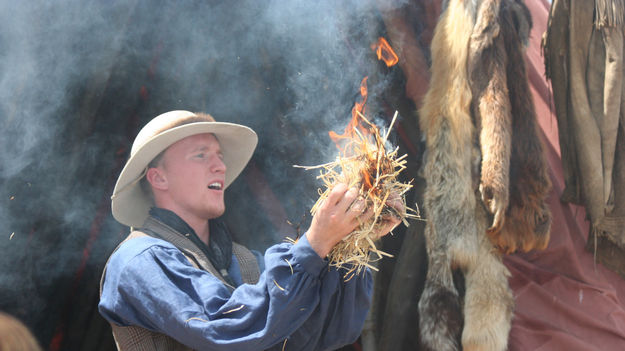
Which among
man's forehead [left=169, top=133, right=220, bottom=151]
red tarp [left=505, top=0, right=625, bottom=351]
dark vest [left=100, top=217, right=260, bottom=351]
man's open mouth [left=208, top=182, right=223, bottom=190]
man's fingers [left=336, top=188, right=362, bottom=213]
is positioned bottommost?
red tarp [left=505, top=0, right=625, bottom=351]

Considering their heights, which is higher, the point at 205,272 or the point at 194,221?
the point at 205,272

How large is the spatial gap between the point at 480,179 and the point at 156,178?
1.41 metres

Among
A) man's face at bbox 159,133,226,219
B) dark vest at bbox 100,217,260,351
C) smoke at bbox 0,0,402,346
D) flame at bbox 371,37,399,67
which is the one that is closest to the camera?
dark vest at bbox 100,217,260,351

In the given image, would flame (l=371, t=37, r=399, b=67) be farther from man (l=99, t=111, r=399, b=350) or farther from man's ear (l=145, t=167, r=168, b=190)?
man's ear (l=145, t=167, r=168, b=190)

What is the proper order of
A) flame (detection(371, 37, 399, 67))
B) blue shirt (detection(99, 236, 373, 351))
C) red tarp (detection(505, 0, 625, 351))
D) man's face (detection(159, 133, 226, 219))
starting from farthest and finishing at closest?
flame (detection(371, 37, 399, 67)) → red tarp (detection(505, 0, 625, 351)) → man's face (detection(159, 133, 226, 219)) → blue shirt (detection(99, 236, 373, 351))

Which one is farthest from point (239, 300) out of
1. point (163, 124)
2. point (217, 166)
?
point (163, 124)

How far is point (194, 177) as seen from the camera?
214 cm

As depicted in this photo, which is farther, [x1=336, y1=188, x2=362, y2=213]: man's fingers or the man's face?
the man's face

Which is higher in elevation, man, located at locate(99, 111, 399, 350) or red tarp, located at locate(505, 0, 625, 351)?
man, located at locate(99, 111, 399, 350)

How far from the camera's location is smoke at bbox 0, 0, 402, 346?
8.26 ft

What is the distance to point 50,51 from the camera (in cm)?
252

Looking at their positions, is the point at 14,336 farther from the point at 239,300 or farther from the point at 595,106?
the point at 595,106

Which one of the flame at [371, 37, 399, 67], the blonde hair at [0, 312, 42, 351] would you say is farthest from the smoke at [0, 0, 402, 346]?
the blonde hair at [0, 312, 42, 351]

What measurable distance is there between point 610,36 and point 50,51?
8.54 feet
